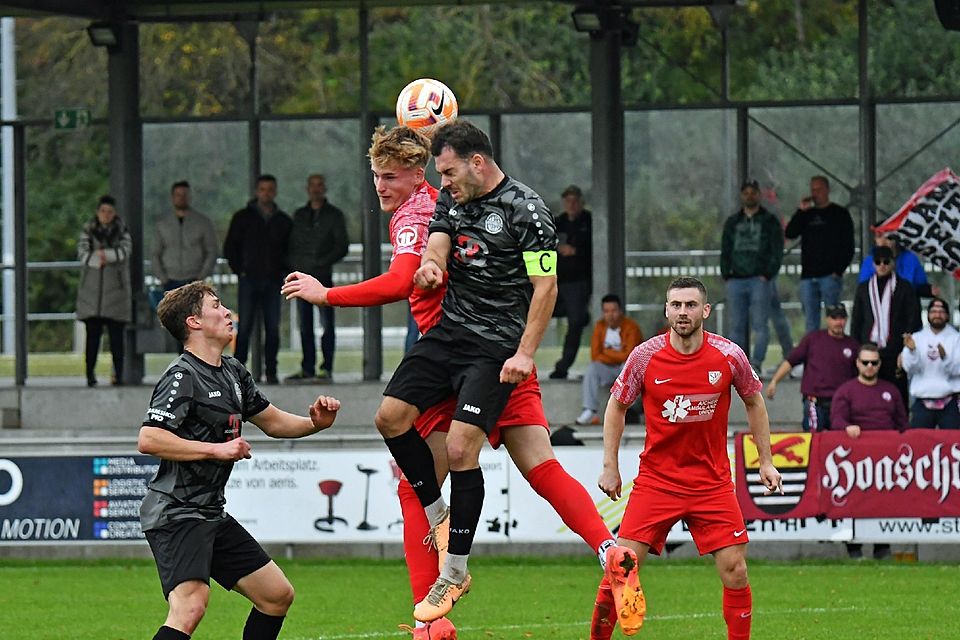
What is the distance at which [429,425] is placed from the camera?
28.7 feet

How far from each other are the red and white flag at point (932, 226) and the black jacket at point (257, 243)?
6479 mm

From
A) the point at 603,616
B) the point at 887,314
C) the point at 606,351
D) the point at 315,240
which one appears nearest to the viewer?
the point at 603,616

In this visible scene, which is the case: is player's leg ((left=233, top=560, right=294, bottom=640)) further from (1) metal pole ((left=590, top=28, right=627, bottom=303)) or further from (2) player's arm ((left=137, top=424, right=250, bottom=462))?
(1) metal pole ((left=590, top=28, right=627, bottom=303))

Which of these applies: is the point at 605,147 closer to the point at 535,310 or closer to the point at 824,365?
the point at 824,365

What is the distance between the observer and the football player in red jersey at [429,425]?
8.56 m

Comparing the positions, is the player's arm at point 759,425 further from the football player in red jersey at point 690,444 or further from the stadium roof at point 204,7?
the stadium roof at point 204,7

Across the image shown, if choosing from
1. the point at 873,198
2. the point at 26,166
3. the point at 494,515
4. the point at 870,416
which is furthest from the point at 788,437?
the point at 26,166

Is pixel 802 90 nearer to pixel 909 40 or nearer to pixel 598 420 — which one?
pixel 909 40

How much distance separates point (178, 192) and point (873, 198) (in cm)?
786

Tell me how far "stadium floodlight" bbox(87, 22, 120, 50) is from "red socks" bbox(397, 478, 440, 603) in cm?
1371

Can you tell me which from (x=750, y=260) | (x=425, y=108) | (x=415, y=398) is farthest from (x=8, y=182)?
(x=415, y=398)

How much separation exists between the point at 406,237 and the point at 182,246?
12.7 metres

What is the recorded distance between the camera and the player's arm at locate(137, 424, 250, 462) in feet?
25.8

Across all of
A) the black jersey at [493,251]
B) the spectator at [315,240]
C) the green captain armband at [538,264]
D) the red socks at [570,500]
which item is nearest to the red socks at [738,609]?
the red socks at [570,500]
